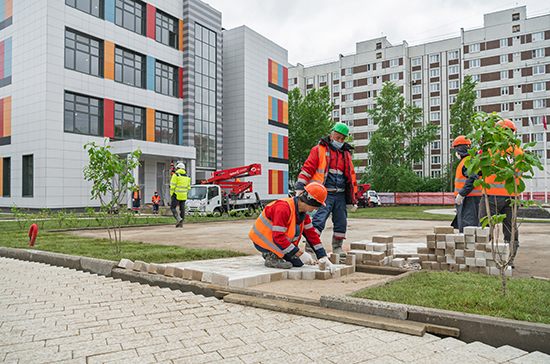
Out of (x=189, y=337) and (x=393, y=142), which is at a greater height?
(x=393, y=142)

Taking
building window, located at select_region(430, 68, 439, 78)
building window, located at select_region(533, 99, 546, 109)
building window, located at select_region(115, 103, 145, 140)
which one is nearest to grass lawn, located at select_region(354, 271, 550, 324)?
building window, located at select_region(115, 103, 145, 140)

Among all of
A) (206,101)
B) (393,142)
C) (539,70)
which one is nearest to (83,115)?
(206,101)

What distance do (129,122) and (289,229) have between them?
26.6m

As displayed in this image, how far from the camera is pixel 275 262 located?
566 cm

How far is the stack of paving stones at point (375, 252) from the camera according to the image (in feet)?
19.6

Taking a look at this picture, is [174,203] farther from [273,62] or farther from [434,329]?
[273,62]

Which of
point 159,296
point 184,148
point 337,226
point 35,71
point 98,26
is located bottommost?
point 159,296

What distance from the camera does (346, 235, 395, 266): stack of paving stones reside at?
5.98 m

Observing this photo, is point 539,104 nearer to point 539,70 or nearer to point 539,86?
point 539,86

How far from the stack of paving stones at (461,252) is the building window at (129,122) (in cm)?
2633

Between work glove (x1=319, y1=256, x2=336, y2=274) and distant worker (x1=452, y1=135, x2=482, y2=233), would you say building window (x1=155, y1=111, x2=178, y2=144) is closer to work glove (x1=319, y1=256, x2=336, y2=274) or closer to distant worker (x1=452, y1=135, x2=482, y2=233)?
distant worker (x1=452, y1=135, x2=482, y2=233)

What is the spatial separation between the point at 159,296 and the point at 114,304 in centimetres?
49

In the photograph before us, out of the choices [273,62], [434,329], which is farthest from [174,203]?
[273,62]

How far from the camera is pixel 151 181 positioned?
31656 millimetres
